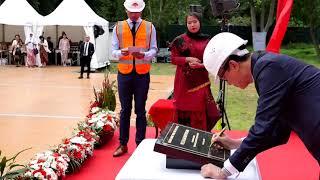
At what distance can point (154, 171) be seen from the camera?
2.33 m

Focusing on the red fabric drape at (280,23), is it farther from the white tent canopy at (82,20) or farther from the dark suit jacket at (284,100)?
the white tent canopy at (82,20)

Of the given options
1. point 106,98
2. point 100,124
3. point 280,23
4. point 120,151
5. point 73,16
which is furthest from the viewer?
point 73,16

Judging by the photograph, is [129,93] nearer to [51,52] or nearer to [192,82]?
[192,82]

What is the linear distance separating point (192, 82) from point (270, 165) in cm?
118

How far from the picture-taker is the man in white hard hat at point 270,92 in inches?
81.4

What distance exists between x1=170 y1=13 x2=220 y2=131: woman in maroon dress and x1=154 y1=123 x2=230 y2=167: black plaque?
263 centimetres

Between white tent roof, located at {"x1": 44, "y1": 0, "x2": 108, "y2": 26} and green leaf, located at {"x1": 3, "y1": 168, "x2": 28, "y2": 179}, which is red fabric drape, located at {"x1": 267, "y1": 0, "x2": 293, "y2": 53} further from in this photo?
white tent roof, located at {"x1": 44, "y1": 0, "x2": 108, "y2": 26}

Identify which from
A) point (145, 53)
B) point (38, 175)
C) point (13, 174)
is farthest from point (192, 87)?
point (13, 174)

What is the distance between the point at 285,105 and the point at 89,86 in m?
12.7

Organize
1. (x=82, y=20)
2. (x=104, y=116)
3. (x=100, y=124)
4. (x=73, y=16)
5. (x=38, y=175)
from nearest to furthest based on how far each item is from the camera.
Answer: (x=38, y=175), (x=100, y=124), (x=104, y=116), (x=82, y=20), (x=73, y=16)

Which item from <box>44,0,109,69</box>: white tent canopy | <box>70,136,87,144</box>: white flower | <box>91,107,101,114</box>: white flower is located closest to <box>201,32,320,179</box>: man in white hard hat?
<box>70,136,87,144</box>: white flower

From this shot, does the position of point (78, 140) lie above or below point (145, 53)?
below

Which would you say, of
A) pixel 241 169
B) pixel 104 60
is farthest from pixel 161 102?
pixel 104 60

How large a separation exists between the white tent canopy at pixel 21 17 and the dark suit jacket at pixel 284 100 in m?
19.3
